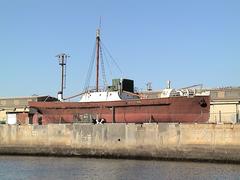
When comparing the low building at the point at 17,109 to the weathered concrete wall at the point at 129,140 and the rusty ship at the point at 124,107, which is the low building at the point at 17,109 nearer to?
the rusty ship at the point at 124,107

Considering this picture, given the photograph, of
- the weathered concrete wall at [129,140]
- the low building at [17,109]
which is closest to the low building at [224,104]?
the weathered concrete wall at [129,140]

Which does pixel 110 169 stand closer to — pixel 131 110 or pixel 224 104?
pixel 131 110

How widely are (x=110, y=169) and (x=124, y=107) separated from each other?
14319mm

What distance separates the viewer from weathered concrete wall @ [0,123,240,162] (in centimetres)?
4072

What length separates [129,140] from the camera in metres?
44.8

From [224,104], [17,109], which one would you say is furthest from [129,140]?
[17,109]

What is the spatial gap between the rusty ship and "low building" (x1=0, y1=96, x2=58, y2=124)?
3.58 feet

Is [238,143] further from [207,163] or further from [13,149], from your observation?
[13,149]

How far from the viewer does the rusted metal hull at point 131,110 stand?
4709 centimetres

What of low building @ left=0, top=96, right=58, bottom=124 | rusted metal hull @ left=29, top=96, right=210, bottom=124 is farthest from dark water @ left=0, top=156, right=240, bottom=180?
low building @ left=0, top=96, right=58, bottom=124

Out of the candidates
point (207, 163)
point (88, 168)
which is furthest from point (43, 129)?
point (207, 163)

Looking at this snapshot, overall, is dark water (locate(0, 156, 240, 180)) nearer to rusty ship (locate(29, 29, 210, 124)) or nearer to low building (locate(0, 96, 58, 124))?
rusty ship (locate(29, 29, 210, 124))

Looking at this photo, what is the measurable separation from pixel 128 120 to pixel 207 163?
39.4 ft

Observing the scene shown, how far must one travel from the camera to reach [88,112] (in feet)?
170
